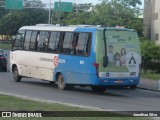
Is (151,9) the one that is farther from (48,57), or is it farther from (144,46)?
(48,57)

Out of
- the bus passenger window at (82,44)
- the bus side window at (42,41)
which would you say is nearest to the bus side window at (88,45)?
the bus passenger window at (82,44)

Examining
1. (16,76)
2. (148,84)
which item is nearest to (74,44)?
(16,76)

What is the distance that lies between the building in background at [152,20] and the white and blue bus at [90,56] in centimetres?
2014

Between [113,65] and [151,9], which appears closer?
[113,65]

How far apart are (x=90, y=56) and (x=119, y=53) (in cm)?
118

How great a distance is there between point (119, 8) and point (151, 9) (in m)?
22.7

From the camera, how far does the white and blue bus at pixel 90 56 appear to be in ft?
66.0

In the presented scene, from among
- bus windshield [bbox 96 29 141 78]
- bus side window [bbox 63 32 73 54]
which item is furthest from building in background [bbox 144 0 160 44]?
bus windshield [bbox 96 29 141 78]

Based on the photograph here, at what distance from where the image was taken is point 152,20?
44094mm

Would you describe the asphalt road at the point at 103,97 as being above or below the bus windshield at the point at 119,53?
below

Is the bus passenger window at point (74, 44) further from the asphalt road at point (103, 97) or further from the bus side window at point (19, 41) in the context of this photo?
the bus side window at point (19, 41)

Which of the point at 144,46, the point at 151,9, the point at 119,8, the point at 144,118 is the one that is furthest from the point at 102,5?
the point at 144,118

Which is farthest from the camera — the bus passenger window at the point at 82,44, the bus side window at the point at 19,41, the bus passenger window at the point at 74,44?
the bus side window at the point at 19,41

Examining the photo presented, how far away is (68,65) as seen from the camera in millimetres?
21328
